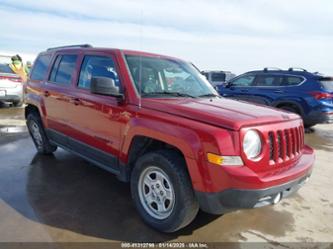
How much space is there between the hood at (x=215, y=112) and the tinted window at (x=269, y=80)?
21.3 feet

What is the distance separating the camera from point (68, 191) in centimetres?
422

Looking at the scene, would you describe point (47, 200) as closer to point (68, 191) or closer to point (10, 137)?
point (68, 191)

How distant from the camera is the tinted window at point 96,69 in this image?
3.92 metres

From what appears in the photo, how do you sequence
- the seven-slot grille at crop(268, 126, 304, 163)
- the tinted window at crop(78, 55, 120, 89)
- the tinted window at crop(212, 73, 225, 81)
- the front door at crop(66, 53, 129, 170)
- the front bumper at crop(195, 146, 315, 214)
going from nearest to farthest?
1. the front bumper at crop(195, 146, 315, 214)
2. the seven-slot grille at crop(268, 126, 304, 163)
3. the front door at crop(66, 53, 129, 170)
4. the tinted window at crop(78, 55, 120, 89)
5. the tinted window at crop(212, 73, 225, 81)

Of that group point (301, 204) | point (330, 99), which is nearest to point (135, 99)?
point (301, 204)

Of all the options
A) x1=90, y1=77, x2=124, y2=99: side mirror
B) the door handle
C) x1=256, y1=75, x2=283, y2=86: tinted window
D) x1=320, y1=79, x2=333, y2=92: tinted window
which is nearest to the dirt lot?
the door handle

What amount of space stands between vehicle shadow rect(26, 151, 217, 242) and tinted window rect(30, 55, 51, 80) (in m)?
1.55

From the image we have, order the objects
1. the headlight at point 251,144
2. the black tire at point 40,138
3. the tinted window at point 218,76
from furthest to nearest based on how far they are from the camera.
A: 1. the tinted window at point 218,76
2. the black tire at point 40,138
3. the headlight at point 251,144

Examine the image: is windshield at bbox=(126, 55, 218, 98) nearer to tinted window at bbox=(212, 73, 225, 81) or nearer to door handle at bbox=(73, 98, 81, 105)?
door handle at bbox=(73, 98, 81, 105)

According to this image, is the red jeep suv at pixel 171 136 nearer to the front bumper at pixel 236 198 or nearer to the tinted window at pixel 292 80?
the front bumper at pixel 236 198

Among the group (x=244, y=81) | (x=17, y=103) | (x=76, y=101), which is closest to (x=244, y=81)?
(x=244, y=81)

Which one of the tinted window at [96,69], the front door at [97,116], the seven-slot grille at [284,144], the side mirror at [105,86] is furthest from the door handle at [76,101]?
the seven-slot grille at [284,144]

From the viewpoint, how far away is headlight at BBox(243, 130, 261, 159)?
2.80 m

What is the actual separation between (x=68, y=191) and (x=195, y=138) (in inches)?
88.1
